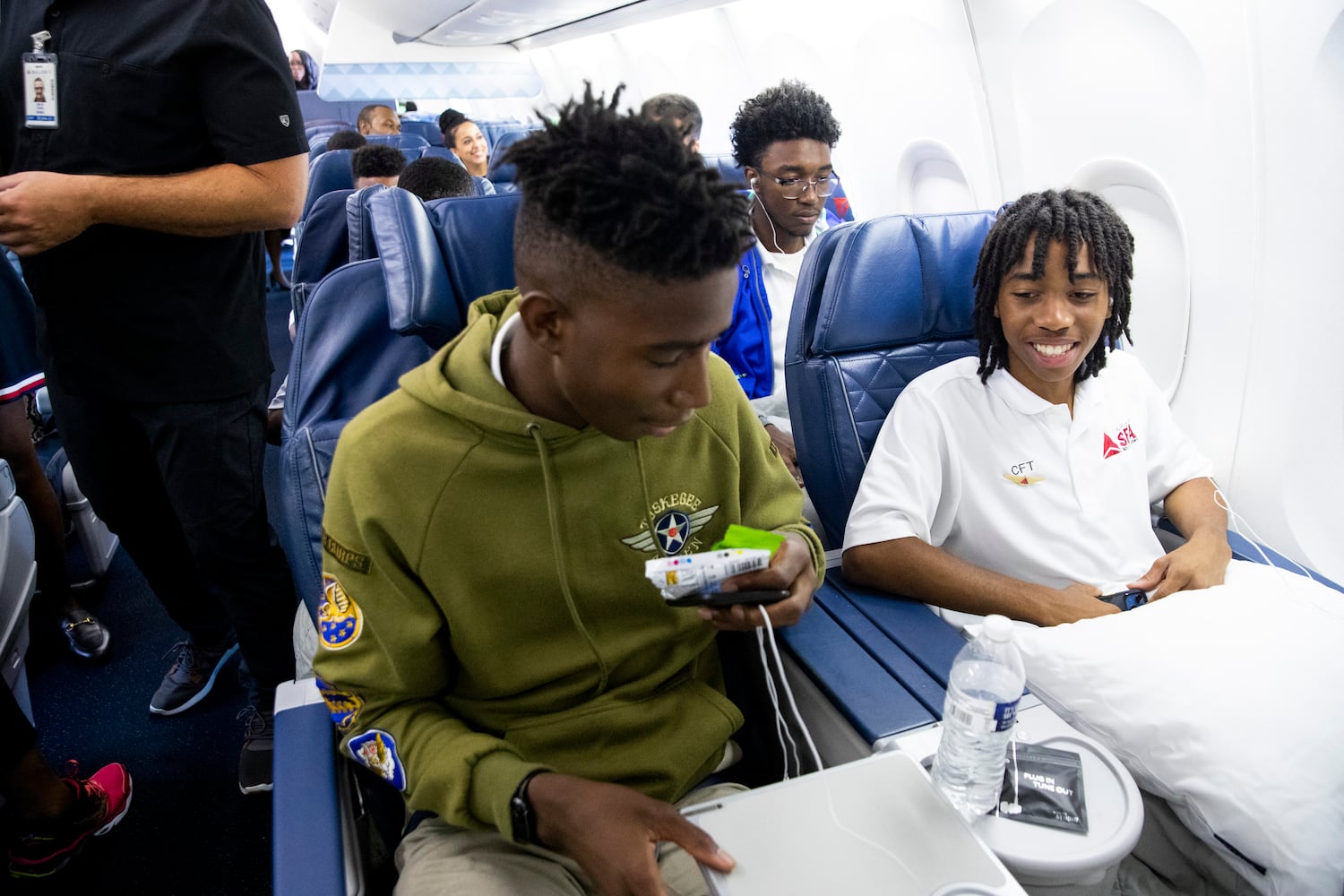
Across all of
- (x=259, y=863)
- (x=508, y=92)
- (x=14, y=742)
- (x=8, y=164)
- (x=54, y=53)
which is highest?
(x=508, y=92)

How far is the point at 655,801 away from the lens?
97 cm

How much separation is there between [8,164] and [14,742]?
1204 mm

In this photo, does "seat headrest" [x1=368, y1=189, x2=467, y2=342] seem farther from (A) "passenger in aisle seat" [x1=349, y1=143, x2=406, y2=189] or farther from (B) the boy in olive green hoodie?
(A) "passenger in aisle seat" [x1=349, y1=143, x2=406, y2=189]

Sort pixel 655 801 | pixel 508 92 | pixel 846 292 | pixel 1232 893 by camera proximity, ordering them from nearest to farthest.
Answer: pixel 655 801 → pixel 1232 893 → pixel 846 292 → pixel 508 92

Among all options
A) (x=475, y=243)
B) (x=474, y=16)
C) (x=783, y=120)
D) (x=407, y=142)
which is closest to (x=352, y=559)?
(x=475, y=243)

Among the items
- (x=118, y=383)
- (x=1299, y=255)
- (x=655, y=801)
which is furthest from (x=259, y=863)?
(x=1299, y=255)

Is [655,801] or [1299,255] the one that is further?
[1299,255]

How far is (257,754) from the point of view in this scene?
222 cm

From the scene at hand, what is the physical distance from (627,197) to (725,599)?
490 millimetres

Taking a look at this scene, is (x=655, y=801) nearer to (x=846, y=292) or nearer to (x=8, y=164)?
(x=846, y=292)

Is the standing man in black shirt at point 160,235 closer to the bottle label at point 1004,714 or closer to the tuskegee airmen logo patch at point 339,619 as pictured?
the tuskegee airmen logo patch at point 339,619

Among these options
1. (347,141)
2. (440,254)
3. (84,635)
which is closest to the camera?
(440,254)

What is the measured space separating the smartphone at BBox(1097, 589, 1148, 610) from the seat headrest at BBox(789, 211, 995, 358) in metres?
0.67

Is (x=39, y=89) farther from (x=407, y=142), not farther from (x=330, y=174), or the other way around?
(x=407, y=142)
